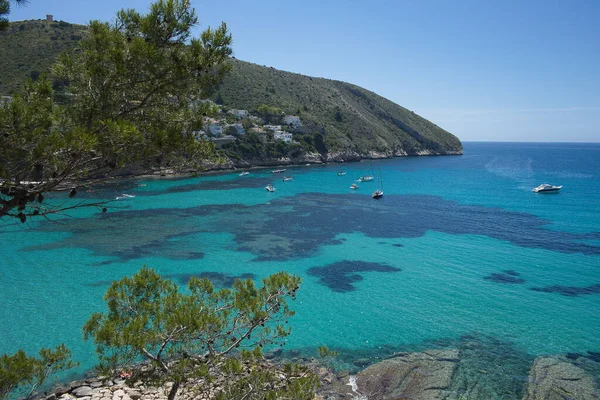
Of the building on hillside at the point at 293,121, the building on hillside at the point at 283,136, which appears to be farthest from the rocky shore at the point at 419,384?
the building on hillside at the point at 293,121

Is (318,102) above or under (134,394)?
above

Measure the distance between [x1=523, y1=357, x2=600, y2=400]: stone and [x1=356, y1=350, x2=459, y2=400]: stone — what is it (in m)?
2.36

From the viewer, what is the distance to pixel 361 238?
30.3 m

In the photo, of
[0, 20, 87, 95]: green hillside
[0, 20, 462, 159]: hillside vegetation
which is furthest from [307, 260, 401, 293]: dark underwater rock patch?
[0, 20, 462, 159]: hillside vegetation

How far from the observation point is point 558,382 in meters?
12.2

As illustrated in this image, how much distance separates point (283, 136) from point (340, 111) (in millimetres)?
30874

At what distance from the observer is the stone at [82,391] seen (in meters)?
10.6

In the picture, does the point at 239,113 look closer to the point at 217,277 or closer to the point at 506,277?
the point at 217,277

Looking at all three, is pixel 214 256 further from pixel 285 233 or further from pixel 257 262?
pixel 285 233

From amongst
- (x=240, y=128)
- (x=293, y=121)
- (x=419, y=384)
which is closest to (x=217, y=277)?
(x=419, y=384)

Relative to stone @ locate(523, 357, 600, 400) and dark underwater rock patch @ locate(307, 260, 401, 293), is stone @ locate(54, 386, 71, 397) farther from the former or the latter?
stone @ locate(523, 357, 600, 400)

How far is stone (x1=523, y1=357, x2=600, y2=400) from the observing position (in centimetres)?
1147

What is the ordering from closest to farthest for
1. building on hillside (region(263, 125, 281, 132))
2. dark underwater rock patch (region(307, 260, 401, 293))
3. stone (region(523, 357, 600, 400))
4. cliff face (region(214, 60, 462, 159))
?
stone (region(523, 357, 600, 400)) → dark underwater rock patch (region(307, 260, 401, 293)) → building on hillside (region(263, 125, 281, 132)) → cliff face (region(214, 60, 462, 159))

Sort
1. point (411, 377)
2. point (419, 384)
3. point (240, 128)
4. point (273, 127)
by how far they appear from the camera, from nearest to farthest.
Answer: point (419, 384), point (411, 377), point (240, 128), point (273, 127)
